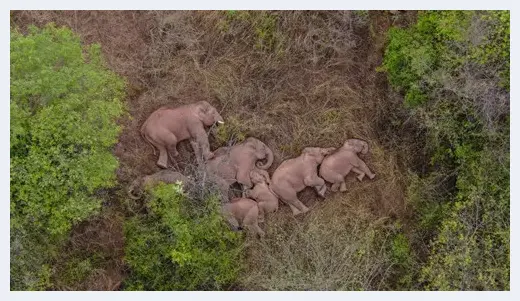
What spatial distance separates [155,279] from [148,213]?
3.01ft

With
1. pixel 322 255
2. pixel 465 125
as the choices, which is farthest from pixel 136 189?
pixel 465 125

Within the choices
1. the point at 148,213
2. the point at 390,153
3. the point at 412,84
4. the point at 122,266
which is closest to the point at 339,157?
the point at 390,153

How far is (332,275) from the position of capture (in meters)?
6.86

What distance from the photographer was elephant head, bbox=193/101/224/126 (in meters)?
7.27

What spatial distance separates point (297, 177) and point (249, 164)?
74 centimetres

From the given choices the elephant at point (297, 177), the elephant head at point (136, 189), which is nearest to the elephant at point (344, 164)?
the elephant at point (297, 177)

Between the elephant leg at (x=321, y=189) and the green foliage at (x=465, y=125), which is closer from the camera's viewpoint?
the green foliage at (x=465, y=125)

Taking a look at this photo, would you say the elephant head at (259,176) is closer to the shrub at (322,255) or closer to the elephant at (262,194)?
the elephant at (262,194)

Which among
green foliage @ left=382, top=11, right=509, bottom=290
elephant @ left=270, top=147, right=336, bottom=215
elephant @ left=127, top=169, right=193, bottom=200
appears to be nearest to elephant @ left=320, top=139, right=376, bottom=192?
elephant @ left=270, top=147, right=336, bottom=215

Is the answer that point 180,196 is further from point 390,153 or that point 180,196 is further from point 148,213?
point 390,153

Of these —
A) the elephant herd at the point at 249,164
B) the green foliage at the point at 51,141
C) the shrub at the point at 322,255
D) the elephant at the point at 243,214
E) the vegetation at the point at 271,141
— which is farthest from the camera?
the elephant herd at the point at 249,164

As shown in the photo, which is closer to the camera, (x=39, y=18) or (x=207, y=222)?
(x=207, y=222)

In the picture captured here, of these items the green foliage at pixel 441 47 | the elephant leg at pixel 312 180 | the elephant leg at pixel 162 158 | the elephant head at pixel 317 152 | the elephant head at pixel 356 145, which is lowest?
the elephant leg at pixel 312 180

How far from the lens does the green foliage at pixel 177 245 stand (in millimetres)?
6609
